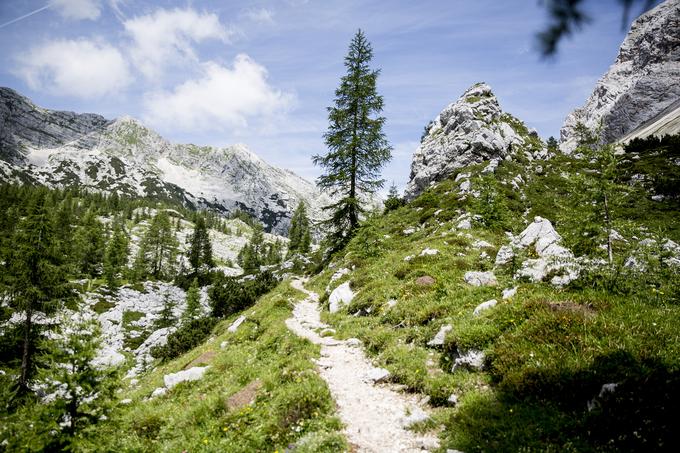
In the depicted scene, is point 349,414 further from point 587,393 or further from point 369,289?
point 369,289

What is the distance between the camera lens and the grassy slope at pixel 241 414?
7.54m

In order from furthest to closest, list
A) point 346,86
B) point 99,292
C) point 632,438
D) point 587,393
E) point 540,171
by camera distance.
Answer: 1. point 99,292
2. point 540,171
3. point 346,86
4. point 587,393
5. point 632,438

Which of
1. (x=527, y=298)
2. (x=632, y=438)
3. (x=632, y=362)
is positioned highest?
(x=527, y=298)

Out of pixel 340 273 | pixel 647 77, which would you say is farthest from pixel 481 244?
pixel 647 77

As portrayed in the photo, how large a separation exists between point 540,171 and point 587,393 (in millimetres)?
50444

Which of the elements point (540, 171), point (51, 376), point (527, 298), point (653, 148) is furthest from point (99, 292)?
point (653, 148)

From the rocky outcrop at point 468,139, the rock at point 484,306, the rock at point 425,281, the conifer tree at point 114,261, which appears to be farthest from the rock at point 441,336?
the conifer tree at point 114,261

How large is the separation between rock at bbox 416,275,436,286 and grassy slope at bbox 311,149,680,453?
0.42 m

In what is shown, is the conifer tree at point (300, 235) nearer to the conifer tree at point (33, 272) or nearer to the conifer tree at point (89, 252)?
the conifer tree at point (89, 252)

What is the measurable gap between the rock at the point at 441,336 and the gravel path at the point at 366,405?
1.95m

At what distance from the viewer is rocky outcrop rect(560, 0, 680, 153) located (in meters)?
114

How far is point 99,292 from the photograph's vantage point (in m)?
62.2

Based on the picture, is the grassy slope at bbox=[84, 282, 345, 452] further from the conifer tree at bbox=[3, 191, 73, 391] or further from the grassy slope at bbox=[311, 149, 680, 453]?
the conifer tree at bbox=[3, 191, 73, 391]

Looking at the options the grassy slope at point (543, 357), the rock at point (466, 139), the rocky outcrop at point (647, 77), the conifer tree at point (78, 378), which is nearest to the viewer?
the grassy slope at point (543, 357)
